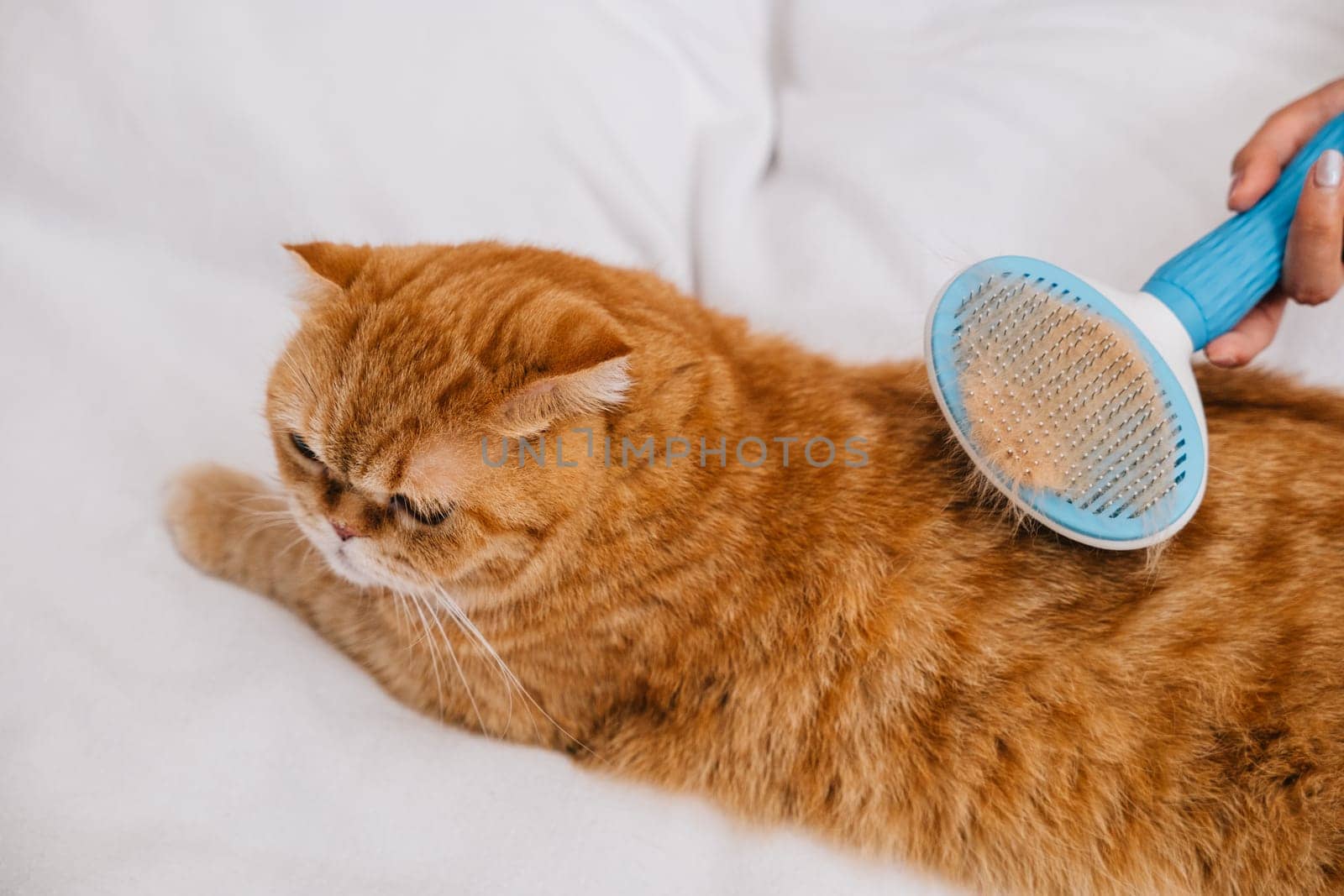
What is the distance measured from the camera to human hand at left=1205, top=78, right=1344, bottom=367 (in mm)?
1247

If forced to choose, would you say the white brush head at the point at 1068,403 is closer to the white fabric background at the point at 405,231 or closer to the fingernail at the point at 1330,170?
the fingernail at the point at 1330,170

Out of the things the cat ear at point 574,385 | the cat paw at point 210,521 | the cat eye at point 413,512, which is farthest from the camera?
the cat paw at point 210,521

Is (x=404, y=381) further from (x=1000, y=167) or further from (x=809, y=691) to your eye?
(x=1000, y=167)

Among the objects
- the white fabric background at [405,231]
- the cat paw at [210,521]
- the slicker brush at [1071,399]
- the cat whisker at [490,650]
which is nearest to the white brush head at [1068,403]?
the slicker brush at [1071,399]

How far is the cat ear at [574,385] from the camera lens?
1.11m

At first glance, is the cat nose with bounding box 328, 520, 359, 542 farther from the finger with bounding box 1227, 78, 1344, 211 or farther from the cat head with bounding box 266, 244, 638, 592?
the finger with bounding box 1227, 78, 1344, 211

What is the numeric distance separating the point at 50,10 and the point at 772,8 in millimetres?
1524

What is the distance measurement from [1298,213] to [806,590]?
828 millimetres

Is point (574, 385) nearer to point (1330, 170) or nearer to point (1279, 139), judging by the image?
point (1330, 170)

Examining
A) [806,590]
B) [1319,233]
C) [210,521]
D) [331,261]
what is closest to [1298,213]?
[1319,233]

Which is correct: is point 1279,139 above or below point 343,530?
below

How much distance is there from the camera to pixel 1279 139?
4.87 feet

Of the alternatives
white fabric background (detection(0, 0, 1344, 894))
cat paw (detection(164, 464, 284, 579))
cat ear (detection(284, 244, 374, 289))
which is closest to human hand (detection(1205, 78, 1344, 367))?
white fabric background (detection(0, 0, 1344, 894))

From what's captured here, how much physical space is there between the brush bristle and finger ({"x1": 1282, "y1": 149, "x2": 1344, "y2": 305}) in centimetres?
33
